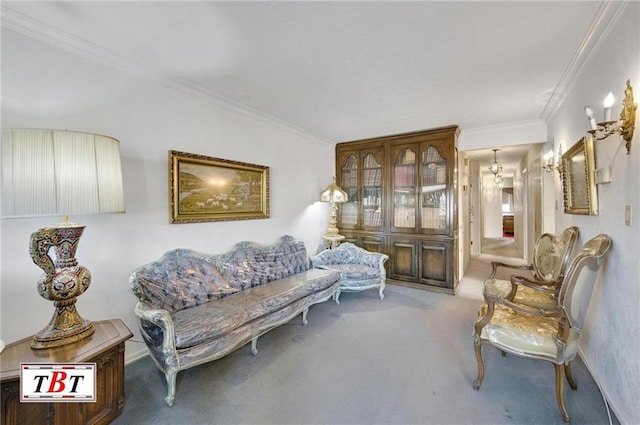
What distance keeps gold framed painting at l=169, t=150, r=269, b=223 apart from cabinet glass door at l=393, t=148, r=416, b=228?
228cm

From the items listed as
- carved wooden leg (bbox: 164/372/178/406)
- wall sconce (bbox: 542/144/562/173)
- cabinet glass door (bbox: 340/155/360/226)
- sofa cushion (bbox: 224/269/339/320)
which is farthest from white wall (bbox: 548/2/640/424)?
cabinet glass door (bbox: 340/155/360/226)

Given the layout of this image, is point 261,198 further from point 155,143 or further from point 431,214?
point 431,214

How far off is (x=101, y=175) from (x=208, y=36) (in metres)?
1.23

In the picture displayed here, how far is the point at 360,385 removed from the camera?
6.45 ft

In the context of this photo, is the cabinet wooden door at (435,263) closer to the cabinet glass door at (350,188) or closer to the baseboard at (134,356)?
the cabinet glass door at (350,188)

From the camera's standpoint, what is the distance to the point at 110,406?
5.32 ft

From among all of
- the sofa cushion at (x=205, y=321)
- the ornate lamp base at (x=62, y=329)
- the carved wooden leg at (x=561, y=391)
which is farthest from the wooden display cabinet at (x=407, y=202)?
the ornate lamp base at (x=62, y=329)

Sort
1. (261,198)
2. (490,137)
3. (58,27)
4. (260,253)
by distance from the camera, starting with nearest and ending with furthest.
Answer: (58,27), (260,253), (261,198), (490,137)

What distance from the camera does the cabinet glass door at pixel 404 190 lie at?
4.43 metres

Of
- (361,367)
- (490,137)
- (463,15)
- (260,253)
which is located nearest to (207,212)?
(260,253)

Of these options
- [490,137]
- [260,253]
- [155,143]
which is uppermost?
[490,137]

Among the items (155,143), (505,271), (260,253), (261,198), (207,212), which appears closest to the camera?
(155,143)

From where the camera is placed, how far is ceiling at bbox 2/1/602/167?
66.0 inches

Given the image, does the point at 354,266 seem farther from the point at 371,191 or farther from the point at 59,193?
the point at 59,193
